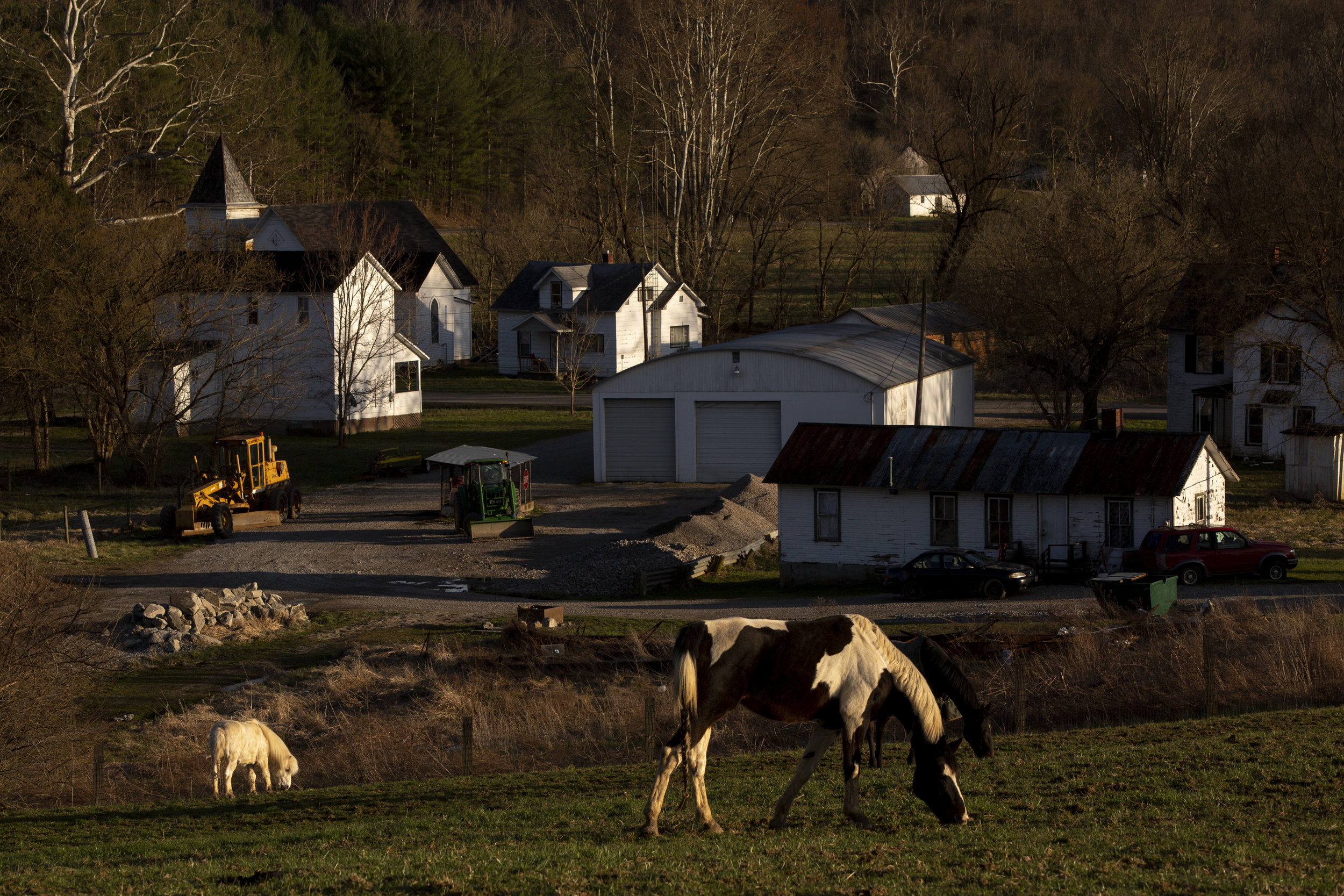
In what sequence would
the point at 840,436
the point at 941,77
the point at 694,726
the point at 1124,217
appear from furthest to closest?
the point at 941,77 < the point at 1124,217 < the point at 840,436 < the point at 694,726

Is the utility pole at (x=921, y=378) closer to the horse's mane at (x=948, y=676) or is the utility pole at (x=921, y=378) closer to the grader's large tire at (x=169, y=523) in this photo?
the grader's large tire at (x=169, y=523)

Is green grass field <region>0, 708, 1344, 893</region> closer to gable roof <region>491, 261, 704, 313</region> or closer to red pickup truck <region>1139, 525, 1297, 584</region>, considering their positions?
red pickup truck <region>1139, 525, 1297, 584</region>

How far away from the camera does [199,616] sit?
90.7ft

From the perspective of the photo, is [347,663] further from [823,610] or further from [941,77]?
[941,77]

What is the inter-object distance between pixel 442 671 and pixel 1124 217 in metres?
36.2

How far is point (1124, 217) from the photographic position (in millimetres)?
49562

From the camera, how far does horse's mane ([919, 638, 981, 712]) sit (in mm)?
11672

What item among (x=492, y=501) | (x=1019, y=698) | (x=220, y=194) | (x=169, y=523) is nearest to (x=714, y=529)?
(x=492, y=501)

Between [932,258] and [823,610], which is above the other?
[932,258]

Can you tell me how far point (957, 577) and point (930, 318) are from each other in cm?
3811

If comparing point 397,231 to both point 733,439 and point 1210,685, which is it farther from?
point 1210,685

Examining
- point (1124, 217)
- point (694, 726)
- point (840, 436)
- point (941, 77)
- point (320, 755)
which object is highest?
point (941, 77)

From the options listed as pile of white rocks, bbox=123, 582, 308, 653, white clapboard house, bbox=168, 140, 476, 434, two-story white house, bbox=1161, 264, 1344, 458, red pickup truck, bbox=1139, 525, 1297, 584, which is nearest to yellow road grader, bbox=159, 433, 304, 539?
pile of white rocks, bbox=123, 582, 308, 653

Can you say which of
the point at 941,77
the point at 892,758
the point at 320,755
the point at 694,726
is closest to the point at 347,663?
the point at 320,755
